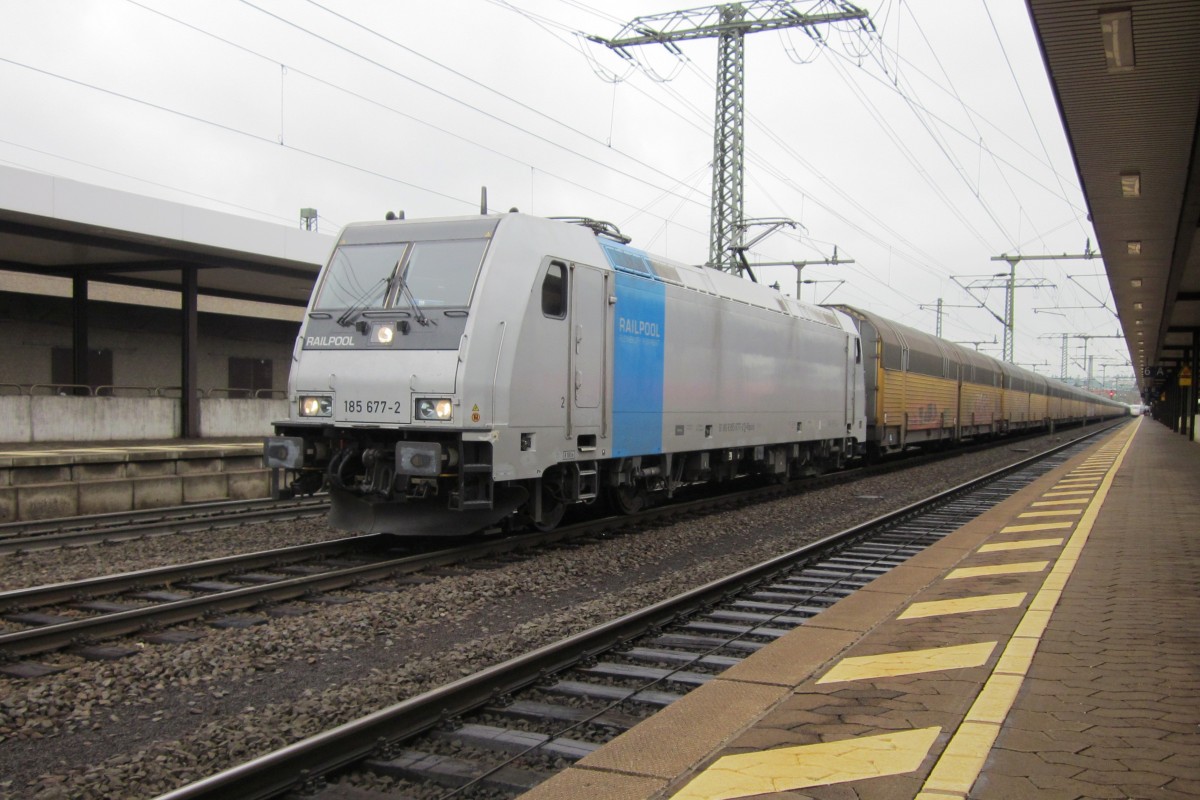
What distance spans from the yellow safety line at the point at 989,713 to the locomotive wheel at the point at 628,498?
5836 millimetres

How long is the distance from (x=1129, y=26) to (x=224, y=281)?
891 inches

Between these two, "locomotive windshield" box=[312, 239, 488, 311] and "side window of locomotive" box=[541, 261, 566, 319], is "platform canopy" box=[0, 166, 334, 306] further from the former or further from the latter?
"side window of locomotive" box=[541, 261, 566, 319]

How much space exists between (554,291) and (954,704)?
665cm

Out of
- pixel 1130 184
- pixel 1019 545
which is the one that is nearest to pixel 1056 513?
pixel 1019 545

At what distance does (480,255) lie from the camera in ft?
31.2

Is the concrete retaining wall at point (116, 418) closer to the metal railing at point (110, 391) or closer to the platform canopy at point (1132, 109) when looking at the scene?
the metal railing at point (110, 391)

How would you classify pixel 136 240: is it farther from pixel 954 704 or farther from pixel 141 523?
pixel 954 704

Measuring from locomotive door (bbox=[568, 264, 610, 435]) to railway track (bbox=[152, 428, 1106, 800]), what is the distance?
2837 mm

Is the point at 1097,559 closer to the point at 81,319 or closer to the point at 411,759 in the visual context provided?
the point at 411,759

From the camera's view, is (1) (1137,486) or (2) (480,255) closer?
(2) (480,255)

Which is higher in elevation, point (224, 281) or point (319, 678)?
point (224, 281)

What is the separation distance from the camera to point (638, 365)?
1176cm

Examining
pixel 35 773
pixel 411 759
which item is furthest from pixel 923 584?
pixel 35 773

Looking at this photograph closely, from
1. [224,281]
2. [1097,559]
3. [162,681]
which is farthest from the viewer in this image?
[224,281]
